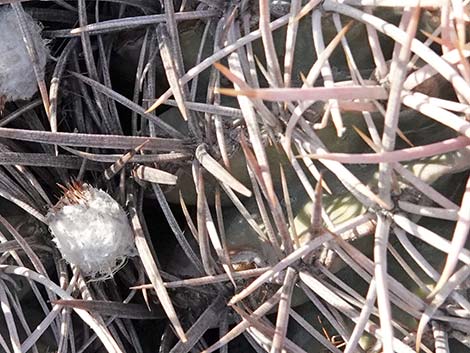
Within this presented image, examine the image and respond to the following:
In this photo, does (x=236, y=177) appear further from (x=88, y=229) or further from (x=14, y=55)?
(x=14, y=55)

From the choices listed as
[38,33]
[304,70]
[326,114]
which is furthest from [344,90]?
[38,33]

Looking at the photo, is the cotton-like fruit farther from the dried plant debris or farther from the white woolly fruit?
the white woolly fruit

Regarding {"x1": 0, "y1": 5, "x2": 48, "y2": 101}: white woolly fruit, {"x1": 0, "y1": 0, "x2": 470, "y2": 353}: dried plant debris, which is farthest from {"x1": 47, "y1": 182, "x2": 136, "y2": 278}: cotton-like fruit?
{"x1": 0, "y1": 5, "x2": 48, "y2": 101}: white woolly fruit

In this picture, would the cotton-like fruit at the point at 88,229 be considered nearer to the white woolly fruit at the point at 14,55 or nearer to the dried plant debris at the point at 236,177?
the dried plant debris at the point at 236,177

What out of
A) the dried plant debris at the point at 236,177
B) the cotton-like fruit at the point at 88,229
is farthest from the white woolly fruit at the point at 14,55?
the cotton-like fruit at the point at 88,229

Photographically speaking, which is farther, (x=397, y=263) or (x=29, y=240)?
(x=29, y=240)

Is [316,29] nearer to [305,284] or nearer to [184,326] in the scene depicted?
[305,284]
